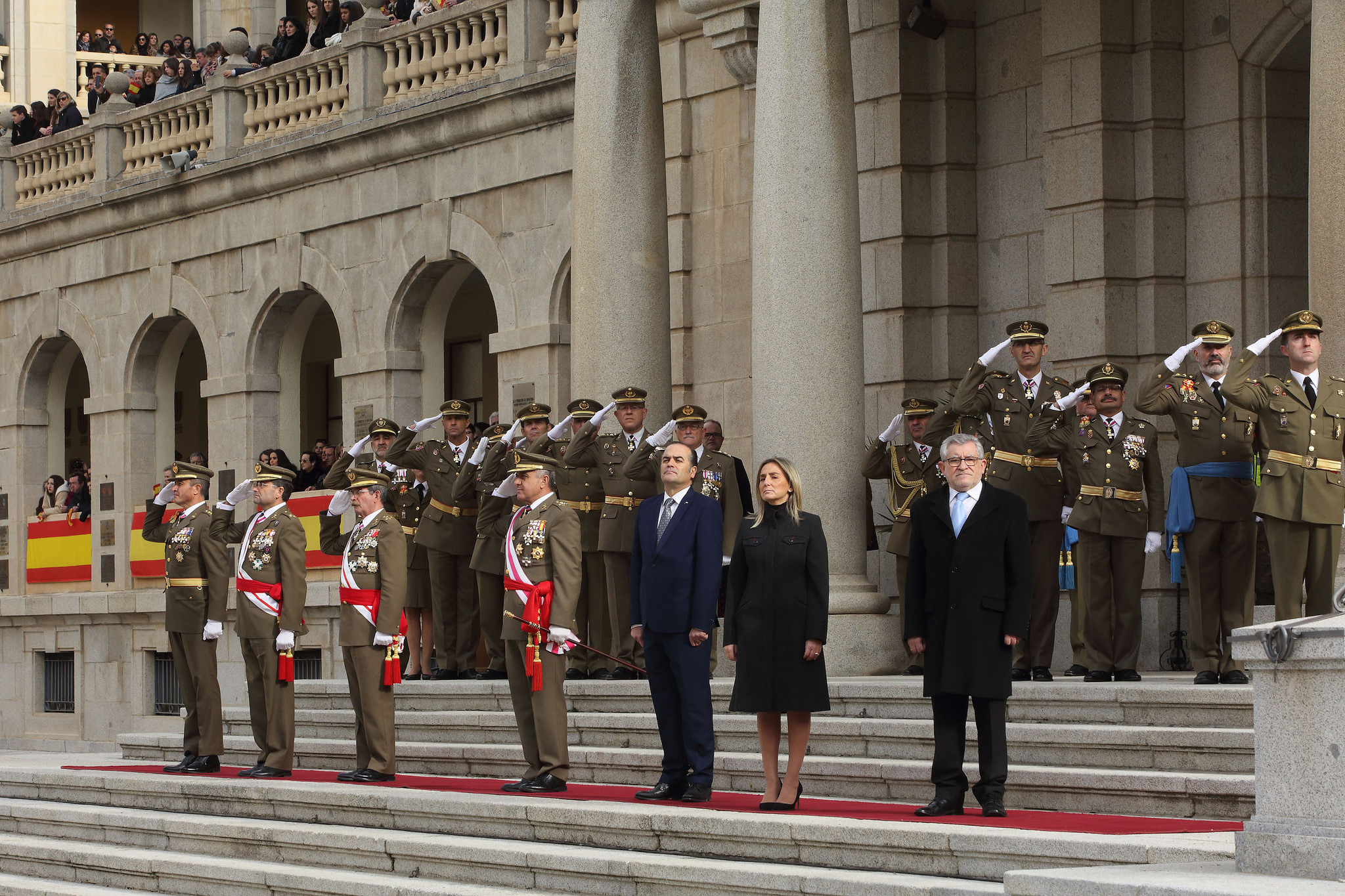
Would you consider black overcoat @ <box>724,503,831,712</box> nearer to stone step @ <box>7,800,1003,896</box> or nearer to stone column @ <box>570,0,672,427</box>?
stone step @ <box>7,800,1003,896</box>

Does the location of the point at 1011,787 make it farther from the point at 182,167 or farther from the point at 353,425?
the point at 182,167

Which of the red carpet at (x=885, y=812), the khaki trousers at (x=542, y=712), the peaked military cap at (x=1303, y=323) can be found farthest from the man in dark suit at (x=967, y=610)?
the khaki trousers at (x=542, y=712)

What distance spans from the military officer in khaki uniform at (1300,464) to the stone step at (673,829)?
267 cm

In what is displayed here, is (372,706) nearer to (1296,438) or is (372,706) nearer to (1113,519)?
(1113,519)

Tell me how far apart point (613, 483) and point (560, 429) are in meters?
0.54

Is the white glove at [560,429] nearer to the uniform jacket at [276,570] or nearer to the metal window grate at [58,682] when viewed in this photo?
the uniform jacket at [276,570]

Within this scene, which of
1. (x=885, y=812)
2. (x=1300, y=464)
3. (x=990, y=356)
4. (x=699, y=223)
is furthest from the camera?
(x=699, y=223)

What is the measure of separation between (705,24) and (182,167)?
9.24 m

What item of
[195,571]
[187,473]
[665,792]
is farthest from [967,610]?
[187,473]

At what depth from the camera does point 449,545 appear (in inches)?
613

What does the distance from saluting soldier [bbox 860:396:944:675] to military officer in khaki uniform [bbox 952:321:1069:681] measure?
105cm

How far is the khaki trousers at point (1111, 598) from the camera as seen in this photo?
12.1 metres

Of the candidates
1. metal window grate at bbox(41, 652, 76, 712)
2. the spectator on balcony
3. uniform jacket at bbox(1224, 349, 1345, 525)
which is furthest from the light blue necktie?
the spectator on balcony

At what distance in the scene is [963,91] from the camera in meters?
16.4
